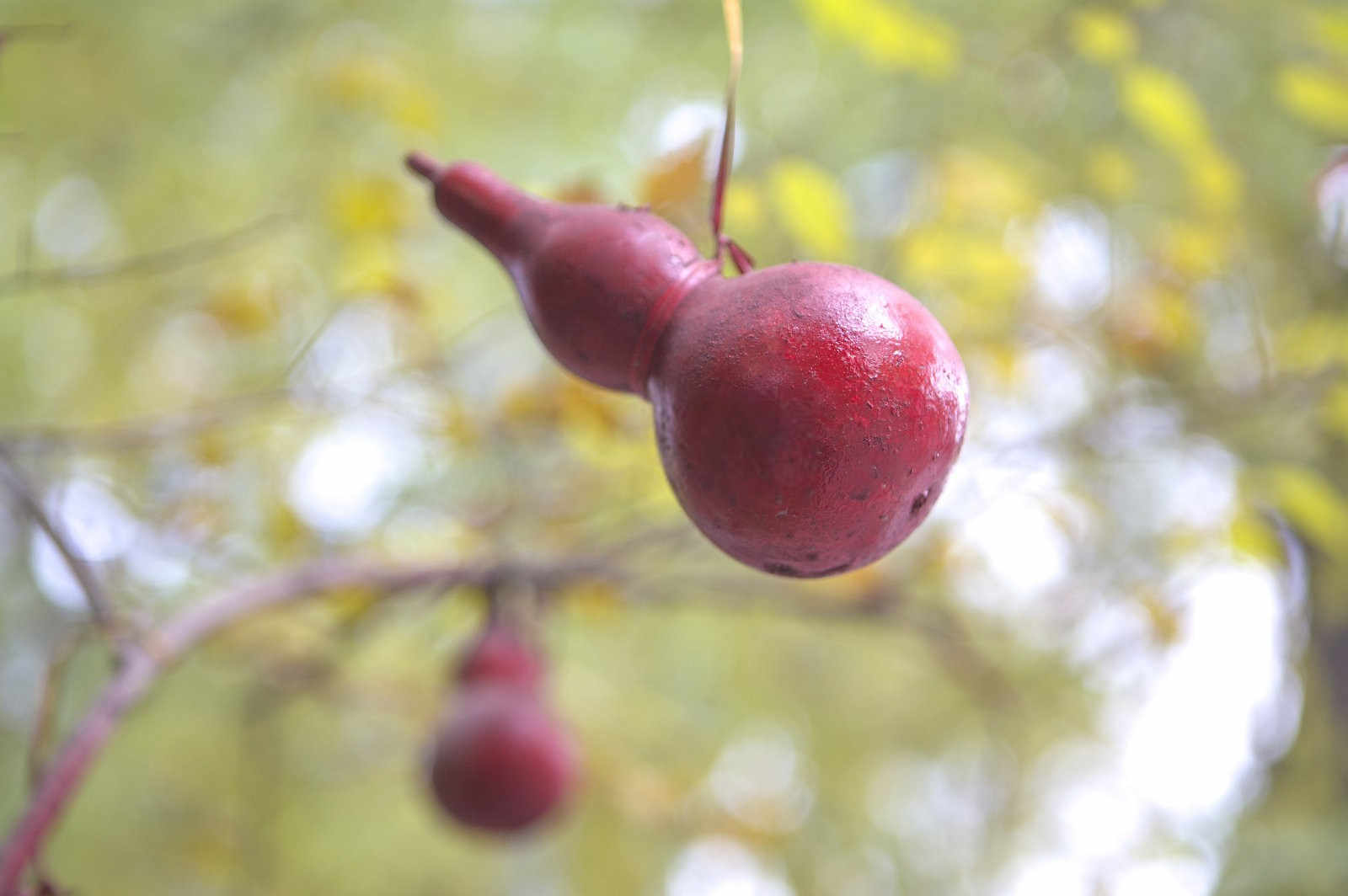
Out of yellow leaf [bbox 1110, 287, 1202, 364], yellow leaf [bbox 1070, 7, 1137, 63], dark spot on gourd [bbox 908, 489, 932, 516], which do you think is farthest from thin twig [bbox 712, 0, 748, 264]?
yellow leaf [bbox 1110, 287, 1202, 364]

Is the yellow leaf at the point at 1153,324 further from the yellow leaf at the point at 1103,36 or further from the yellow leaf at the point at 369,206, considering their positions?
the yellow leaf at the point at 369,206

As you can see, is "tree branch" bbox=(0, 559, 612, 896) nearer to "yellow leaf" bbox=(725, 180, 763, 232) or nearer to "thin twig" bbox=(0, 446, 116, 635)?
"thin twig" bbox=(0, 446, 116, 635)

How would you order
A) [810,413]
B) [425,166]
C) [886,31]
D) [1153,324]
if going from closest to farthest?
[810,413], [425,166], [886,31], [1153,324]

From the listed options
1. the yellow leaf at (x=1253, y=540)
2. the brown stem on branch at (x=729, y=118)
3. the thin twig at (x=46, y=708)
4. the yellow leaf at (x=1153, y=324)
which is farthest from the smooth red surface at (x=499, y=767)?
the yellow leaf at (x=1153, y=324)

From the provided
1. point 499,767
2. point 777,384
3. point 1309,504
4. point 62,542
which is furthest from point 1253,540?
point 62,542

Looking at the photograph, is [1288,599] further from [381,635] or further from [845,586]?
[381,635]

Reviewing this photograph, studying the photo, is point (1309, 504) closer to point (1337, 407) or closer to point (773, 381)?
point (1337, 407)

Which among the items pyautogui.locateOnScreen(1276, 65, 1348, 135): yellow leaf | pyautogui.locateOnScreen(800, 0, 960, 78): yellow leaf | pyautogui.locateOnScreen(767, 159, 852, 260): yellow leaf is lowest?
pyautogui.locateOnScreen(767, 159, 852, 260): yellow leaf

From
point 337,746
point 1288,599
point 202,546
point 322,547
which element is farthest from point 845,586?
point 337,746
